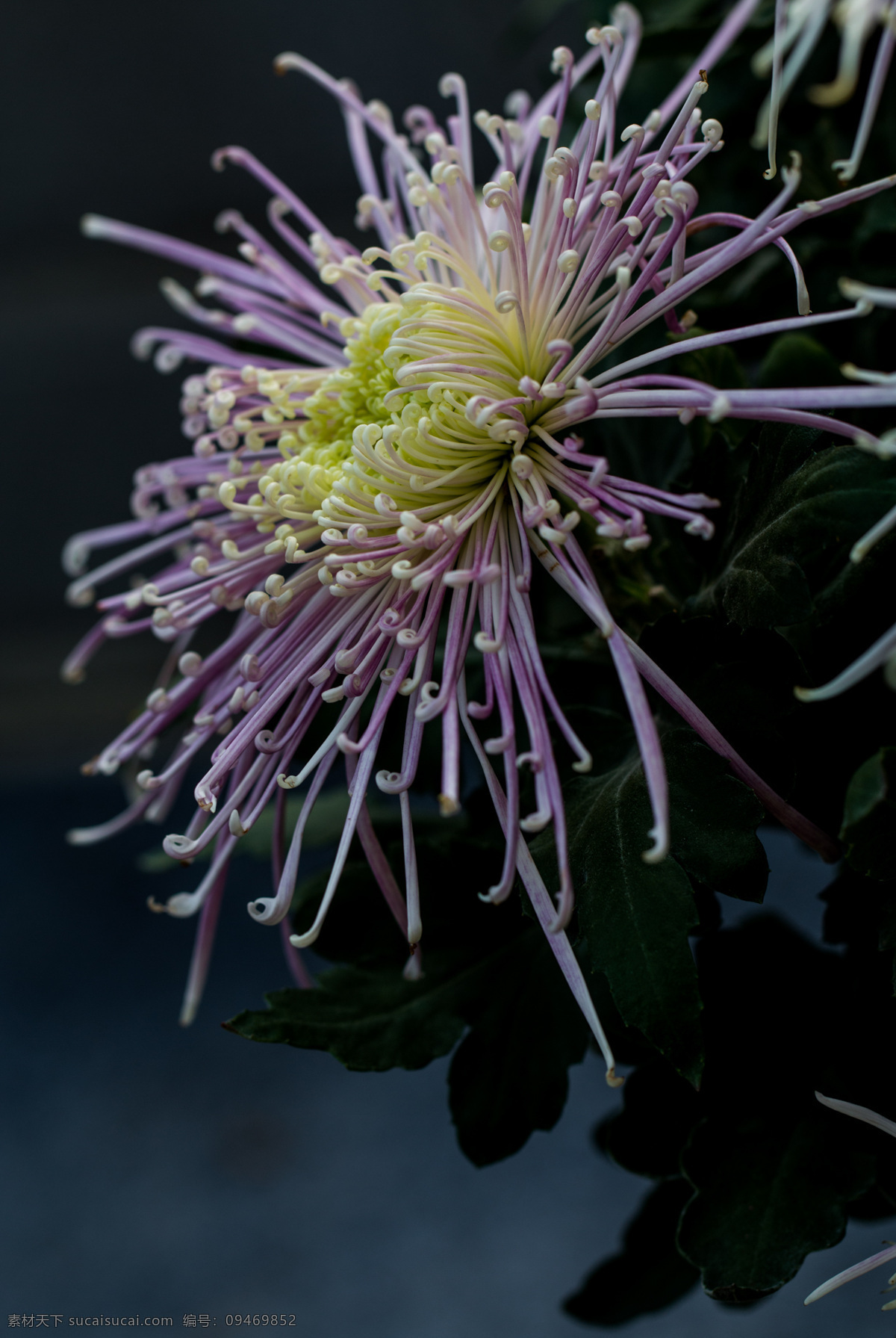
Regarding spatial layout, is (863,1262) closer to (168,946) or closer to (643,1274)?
(643,1274)

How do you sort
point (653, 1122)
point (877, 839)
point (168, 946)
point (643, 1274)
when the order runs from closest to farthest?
1. point (877, 839)
2. point (653, 1122)
3. point (643, 1274)
4. point (168, 946)

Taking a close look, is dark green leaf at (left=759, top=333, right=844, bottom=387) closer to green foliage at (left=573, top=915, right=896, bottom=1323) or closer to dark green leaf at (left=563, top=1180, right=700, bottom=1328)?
green foliage at (left=573, top=915, right=896, bottom=1323)

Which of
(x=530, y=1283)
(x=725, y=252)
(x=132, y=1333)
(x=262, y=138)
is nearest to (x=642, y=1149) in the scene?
(x=725, y=252)

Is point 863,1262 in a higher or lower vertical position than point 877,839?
lower

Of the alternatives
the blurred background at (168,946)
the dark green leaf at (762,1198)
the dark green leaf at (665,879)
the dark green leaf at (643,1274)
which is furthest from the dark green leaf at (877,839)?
the blurred background at (168,946)

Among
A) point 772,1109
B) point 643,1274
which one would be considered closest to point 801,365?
point 772,1109

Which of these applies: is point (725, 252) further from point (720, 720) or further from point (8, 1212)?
point (8, 1212)

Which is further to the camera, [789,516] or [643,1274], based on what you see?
[643,1274]
